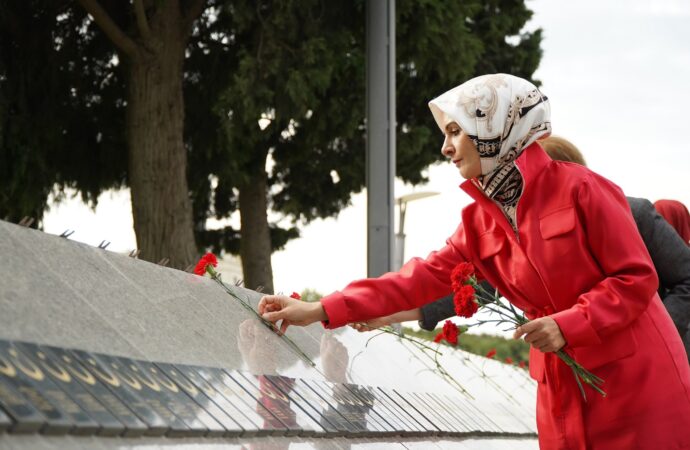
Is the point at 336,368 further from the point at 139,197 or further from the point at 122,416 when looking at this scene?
the point at 139,197

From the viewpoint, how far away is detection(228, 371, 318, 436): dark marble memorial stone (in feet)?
10.3

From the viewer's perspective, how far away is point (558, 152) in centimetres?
394

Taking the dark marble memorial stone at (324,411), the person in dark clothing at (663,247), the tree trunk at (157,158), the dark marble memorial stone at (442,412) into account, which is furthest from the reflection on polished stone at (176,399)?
the tree trunk at (157,158)

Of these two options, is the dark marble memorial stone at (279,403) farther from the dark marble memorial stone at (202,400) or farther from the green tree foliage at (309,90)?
the green tree foliage at (309,90)

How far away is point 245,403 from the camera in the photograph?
3020 millimetres

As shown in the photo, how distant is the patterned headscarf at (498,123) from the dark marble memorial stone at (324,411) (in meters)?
0.82

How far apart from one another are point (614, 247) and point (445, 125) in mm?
532

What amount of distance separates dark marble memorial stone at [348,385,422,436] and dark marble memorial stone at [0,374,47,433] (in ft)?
6.49

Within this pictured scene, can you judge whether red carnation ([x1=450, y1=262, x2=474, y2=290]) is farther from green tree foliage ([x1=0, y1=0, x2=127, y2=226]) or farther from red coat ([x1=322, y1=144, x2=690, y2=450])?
green tree foliage ([x1=0, y1=0, x2=127, y2=226])

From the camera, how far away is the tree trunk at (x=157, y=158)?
453 inches

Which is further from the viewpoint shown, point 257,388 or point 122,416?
point 257,388

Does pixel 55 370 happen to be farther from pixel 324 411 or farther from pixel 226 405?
pixel 324 411

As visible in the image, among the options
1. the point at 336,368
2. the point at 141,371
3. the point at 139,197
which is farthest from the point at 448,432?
the point at 139,197

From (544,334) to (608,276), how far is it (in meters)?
0.22
